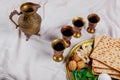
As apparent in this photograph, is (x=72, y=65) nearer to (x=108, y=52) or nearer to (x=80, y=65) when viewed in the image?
(x=80, y=65)

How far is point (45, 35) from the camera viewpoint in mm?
1173

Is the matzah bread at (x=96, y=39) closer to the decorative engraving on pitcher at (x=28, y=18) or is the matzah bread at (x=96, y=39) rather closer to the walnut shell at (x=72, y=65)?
the walnut shell at (x=72, y=65)

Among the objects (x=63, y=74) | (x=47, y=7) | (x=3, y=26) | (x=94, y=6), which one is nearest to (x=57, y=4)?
(x=47, y=7)

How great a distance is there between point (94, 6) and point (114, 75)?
1.38 ft

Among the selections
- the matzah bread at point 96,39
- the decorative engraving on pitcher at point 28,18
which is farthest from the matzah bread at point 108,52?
the decorative engraving on pitcher at point 28,18

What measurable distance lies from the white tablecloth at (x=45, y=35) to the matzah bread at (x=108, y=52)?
0.27 ft

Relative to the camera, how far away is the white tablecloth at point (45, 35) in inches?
42.0

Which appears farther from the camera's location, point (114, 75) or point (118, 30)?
point (118, 30)

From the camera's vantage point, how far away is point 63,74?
106 cm

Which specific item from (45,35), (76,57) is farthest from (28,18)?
(76,57)

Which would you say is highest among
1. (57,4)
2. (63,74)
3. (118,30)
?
A: (57,4)

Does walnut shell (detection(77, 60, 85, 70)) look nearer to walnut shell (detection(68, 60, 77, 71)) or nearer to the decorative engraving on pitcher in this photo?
walnut shell (detection(68, 60, 77, 71))

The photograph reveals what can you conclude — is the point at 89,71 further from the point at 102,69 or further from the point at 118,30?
the point at 118,30

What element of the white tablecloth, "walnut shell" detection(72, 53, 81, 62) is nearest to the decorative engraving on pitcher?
the white tablecloth
